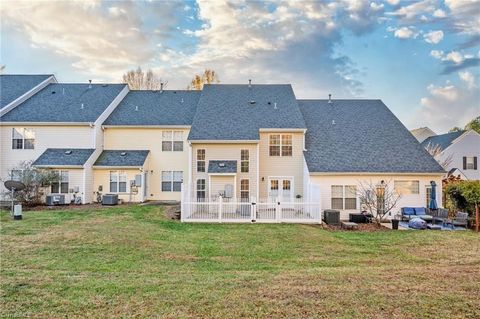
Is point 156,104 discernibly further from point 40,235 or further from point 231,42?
point 40,235

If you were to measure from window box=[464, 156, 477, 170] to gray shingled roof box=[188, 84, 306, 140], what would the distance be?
24794 mm

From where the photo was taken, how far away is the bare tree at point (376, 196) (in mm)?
17806

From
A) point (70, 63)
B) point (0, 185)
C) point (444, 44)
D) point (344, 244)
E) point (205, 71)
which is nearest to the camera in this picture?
point (344, 244)

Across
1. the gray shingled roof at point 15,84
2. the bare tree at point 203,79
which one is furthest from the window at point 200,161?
the bare tree at point 203,79

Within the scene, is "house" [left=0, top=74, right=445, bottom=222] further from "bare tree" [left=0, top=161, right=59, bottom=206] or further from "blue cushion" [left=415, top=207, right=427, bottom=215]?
"bare tree" [left=0, top=161, right=59, bottom=206]

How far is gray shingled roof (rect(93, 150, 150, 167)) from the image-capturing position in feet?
74.7

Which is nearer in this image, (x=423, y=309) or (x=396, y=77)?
(x=423, y=309)

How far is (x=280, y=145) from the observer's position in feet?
70.5

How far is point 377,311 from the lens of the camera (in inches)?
207

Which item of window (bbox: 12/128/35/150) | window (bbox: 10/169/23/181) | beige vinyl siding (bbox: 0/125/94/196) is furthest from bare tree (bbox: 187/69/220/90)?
window (bbox: 10/169/23/181)

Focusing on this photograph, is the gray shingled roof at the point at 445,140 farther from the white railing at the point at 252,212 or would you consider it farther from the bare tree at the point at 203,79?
the bare tree at the point at 203,79

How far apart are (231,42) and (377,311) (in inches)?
868

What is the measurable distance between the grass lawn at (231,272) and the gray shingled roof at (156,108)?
11.4m

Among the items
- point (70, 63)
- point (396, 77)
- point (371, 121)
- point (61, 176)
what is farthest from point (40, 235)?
point (396, 77)
